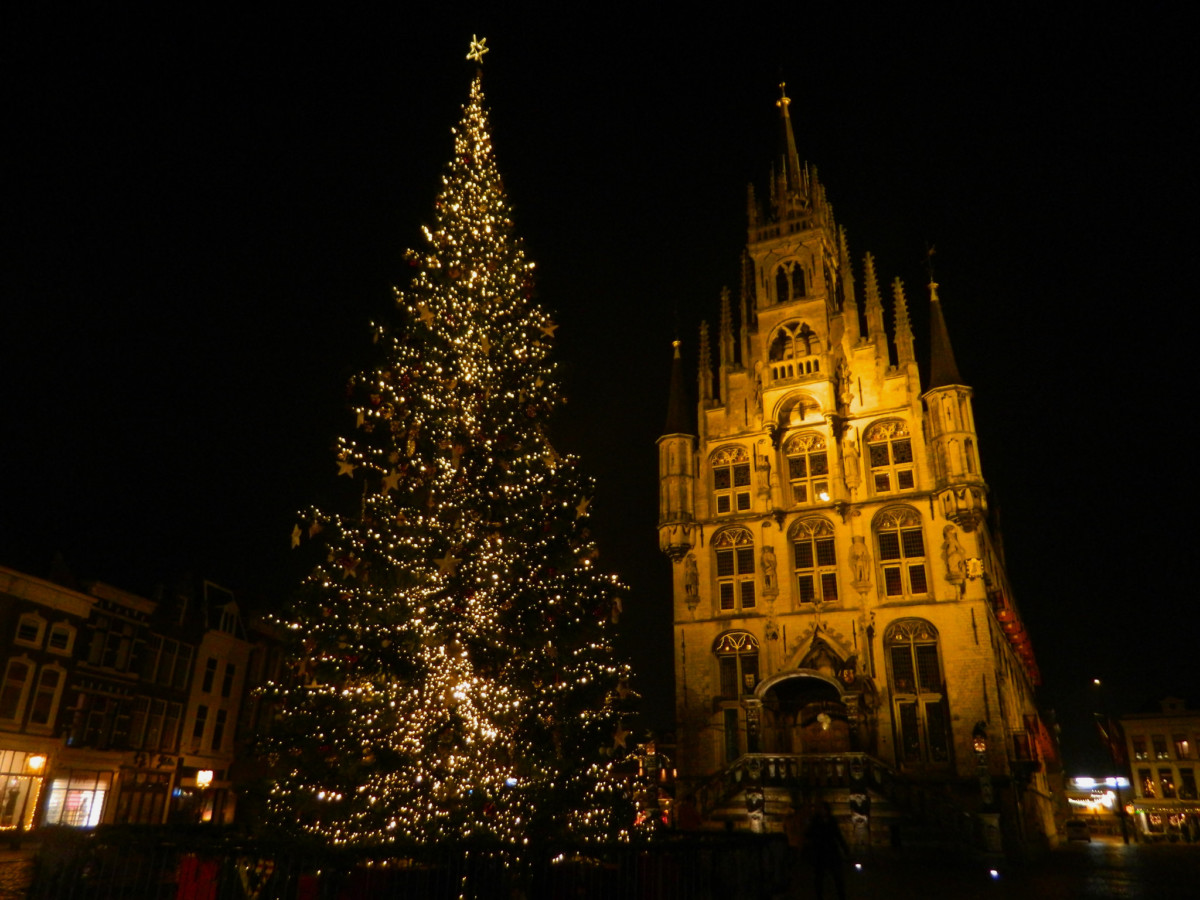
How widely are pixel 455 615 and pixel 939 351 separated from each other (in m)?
28.6

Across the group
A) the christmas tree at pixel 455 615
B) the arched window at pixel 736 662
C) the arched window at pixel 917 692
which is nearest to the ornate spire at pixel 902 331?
the arched window at pixel 917 692

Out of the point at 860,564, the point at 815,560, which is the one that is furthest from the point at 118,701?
the point at 860,564

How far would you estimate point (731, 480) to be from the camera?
36.8m

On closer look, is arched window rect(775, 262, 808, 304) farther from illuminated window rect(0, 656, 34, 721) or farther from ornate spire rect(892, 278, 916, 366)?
illuminated window rect(0, 656, 34, 721)

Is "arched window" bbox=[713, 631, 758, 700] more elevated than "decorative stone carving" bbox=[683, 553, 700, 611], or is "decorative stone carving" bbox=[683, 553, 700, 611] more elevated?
"decorative stone carving" bbox=[683, 553, 700, 611]

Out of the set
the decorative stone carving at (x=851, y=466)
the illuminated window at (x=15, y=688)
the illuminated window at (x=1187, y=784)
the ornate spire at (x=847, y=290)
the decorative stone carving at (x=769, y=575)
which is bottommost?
the illuminated window at (x=1187, y=784)

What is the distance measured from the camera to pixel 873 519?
33.3 m

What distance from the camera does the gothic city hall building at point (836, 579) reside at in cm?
2820

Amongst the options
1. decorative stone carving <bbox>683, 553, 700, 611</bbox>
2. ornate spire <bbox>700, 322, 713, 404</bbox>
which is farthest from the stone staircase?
ornate spire <bbox>700, 322, 713, 404</bbox>

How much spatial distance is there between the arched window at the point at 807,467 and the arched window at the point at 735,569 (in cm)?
287

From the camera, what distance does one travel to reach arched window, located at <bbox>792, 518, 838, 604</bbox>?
109ft

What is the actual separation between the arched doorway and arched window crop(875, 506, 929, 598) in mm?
4681

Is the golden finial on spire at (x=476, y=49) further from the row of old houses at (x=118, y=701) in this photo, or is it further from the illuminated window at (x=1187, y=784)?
the illuminated window at (x=1187, y=784)

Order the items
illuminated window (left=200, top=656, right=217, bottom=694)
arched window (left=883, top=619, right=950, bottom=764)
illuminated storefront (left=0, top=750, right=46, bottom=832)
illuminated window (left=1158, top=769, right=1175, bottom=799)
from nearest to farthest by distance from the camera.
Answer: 1. illuminated storefront (left=0, top=750, right=46, bottom=832)
2. arched window (left=883, top=619, right=950, bottom=764)
3. illuminated window (left=200, top=656, right=217, bottom=694)
4. illuminated window (left=1158, top=769, right=1175, bottom=799)
